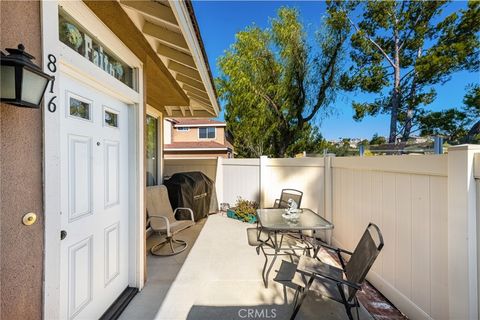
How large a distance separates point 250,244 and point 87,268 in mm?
2672

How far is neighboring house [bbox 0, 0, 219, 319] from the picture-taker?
1.11 metres

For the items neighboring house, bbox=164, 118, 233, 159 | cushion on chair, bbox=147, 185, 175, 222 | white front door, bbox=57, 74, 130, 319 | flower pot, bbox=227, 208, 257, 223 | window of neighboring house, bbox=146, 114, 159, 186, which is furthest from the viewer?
neighboring house, bbox=164, 118, 233, 159

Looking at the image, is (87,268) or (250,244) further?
(250,244)

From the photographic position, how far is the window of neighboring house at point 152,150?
5.21 metres

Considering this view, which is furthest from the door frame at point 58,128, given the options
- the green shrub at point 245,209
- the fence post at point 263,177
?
the fence post at point 263,177

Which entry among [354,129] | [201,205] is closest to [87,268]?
[201,205]

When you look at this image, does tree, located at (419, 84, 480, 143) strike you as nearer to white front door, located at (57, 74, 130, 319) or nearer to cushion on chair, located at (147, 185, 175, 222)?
cushion on chair, located at (147, 185, 175, 222)

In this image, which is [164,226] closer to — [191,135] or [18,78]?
[18,78]

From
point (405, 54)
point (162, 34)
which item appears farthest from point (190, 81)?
point (405, 54)

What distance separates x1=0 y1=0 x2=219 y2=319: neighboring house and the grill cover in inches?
86.7

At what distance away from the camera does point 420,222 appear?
208cm

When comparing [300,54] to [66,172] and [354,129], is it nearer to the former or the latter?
[354,129]

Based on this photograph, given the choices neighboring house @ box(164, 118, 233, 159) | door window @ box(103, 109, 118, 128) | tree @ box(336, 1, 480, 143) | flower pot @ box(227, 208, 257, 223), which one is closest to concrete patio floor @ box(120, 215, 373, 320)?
flower pot @ box(227, 208, 257, 223)

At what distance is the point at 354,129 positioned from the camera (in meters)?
11.9
